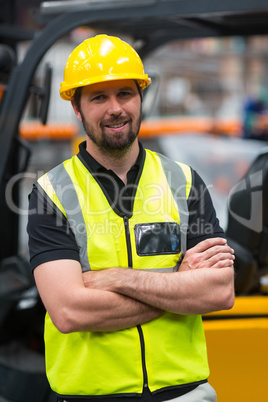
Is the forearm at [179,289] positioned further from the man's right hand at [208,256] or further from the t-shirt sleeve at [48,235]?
the t-shirt sleeve at [48,235]

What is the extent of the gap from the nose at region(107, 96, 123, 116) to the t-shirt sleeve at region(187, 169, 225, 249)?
0.38 metres

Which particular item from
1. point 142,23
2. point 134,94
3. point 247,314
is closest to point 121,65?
point 134,94

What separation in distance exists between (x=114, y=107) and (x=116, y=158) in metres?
0.18

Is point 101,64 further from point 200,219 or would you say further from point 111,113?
point 200,219

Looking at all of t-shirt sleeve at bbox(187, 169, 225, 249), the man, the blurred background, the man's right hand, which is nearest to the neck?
the man

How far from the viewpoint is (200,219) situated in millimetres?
1953

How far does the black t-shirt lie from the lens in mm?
1798

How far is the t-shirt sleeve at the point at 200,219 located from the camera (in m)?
1.94

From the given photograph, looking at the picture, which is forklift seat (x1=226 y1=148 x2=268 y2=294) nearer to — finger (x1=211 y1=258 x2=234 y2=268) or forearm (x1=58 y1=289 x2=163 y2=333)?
finger (x1=211 y1=258 x2=234 y2=268)

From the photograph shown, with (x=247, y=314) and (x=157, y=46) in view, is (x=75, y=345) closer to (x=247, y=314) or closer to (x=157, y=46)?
(x=247, y=314)

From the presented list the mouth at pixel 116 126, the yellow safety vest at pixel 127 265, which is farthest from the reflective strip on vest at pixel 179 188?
the mouth at pixel 116 126

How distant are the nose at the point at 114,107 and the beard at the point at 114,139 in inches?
1.1

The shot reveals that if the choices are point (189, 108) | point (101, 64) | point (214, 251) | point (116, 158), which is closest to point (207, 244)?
point (214, 251)

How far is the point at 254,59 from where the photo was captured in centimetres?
2597
